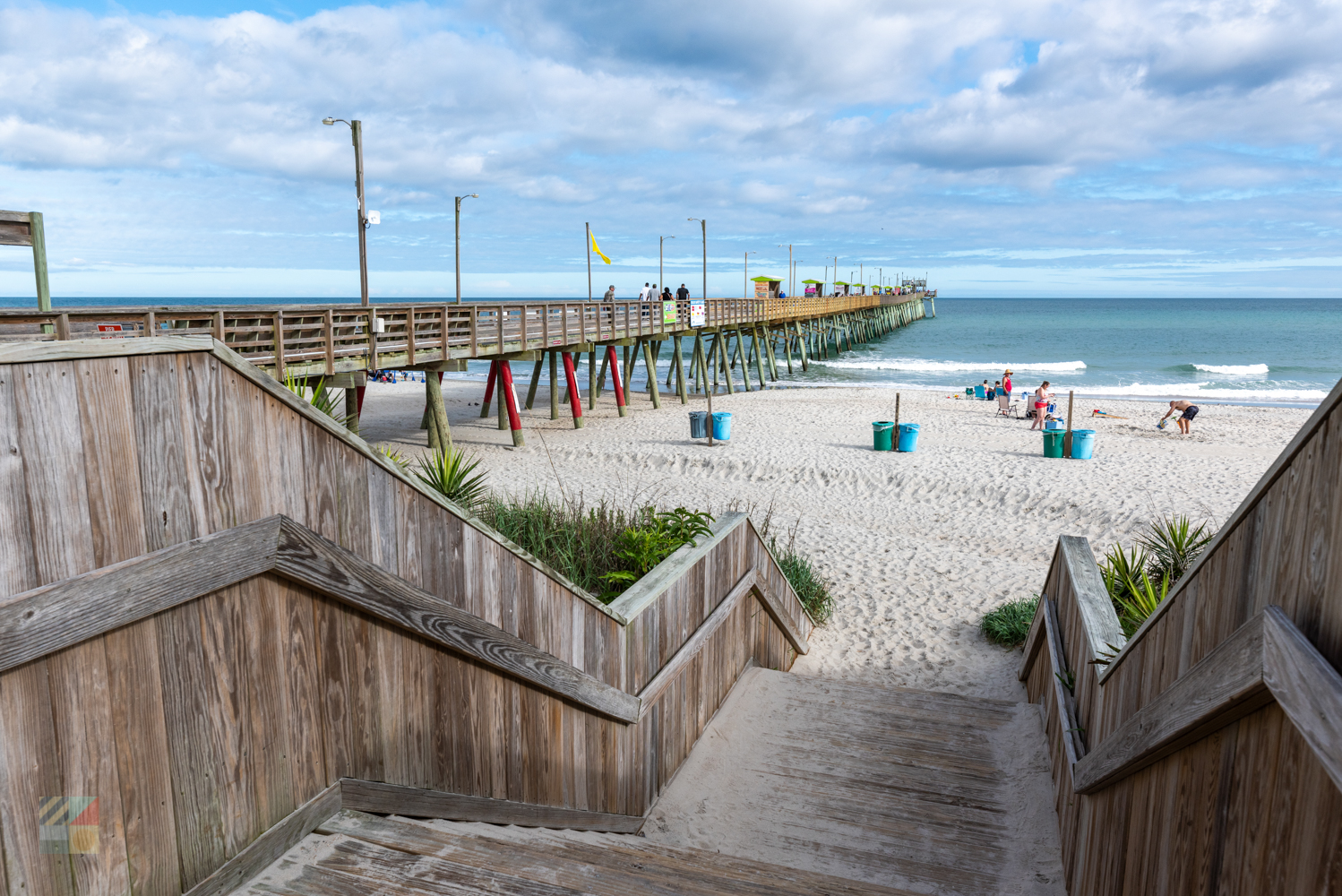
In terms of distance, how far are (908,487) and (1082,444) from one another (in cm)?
445

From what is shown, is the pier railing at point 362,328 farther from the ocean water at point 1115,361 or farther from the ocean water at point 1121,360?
the ocean water at point 1121,360

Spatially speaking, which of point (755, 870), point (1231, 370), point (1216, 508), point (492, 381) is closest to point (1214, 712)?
point (755, 870)

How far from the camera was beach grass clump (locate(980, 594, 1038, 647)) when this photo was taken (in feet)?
26.9

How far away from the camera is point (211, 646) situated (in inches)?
85.7

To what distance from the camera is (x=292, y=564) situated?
7.66 feet

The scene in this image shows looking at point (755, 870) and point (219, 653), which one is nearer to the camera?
point (219, 653)

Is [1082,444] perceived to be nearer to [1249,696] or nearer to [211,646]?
[1249,696]

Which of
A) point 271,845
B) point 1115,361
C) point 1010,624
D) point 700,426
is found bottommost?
point 1010,624

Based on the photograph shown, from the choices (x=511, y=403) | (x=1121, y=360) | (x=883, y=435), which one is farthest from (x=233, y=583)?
(x=1121, y=360)

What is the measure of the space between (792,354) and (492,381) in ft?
116

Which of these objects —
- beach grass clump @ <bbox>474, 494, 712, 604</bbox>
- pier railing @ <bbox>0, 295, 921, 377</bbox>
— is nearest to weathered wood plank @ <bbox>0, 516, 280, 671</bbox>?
beach grass clump @ <bbox>474, 494, 712, 604</bbox>

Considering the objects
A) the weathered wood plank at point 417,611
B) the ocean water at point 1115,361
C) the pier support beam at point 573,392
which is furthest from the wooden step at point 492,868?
the ocean water at point 1115,361

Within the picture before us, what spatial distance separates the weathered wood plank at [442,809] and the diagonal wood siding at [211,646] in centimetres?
4

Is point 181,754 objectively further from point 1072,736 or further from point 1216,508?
point 1216,508
